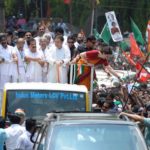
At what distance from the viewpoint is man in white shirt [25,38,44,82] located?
53.5 feet

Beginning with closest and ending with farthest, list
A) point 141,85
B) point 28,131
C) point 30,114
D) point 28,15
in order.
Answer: point 28,131
point 30,114
point 141,85
point 28,15

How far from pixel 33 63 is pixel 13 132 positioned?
4824 mm

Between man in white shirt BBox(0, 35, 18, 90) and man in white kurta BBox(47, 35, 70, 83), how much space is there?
73 cm

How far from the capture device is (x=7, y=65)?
16.4 metres

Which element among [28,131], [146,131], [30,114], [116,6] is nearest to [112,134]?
[146,131]

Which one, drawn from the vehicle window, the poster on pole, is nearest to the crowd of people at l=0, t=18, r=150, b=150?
the vehicle window

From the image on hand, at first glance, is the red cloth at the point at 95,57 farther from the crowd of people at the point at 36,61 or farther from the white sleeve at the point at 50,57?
the white sleeve at the point at 50,57

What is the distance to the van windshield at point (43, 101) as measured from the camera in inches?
540

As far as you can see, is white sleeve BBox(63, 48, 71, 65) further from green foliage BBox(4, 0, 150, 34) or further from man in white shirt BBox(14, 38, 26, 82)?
green foliage BBox(4, 0, 150, 34)

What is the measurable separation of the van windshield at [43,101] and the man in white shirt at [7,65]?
2433 mm

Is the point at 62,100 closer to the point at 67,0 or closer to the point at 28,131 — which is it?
the point at 28,131

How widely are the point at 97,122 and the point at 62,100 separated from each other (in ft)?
13.6

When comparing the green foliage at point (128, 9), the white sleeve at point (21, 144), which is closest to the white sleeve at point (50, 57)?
the white sleeve at point (21, 144)

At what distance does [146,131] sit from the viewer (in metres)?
10.7
